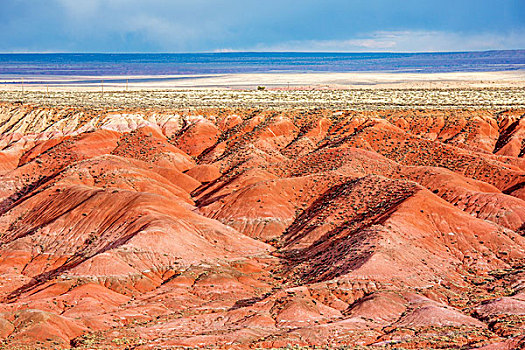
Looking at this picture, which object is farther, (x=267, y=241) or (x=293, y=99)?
(x=293, y=99)

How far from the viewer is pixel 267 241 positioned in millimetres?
69500

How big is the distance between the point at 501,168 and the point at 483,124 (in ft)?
75.8

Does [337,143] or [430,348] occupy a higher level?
[337,143]

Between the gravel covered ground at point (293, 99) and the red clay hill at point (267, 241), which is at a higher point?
the gravel covered ground at point (293, 99)

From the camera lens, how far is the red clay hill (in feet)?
154

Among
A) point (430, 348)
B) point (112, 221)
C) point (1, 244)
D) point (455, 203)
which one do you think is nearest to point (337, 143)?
point (455, 203)

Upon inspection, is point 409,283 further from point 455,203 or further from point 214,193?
point 214,193

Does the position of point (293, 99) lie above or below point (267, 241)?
above

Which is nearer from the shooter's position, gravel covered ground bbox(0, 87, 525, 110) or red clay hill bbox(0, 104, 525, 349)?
red clay hill bbox(0, 104, 525, 349)

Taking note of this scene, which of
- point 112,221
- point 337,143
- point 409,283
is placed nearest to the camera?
point 409,283

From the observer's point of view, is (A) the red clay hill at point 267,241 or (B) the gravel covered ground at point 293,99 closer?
(A) the red clay hill at point 267,241

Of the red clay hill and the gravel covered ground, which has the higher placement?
the gravel covered ground

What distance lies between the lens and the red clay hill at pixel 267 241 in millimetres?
46844

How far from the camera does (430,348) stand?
42344 mm
